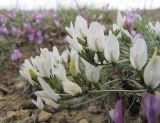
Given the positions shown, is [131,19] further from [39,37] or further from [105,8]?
[105,8]

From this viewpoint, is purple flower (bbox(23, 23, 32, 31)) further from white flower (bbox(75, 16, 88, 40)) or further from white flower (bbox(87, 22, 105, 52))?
white flower (bbox(87, 22, 105, 52))

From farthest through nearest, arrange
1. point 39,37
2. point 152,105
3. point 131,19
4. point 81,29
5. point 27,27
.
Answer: point 27,27 → point 39,37 → point 131,19 → point 81,29 → point 152,105

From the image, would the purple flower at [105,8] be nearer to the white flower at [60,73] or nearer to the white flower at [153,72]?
the white flower at [60,73]

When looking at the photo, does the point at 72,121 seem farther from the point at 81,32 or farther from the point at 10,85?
the point at 10,85

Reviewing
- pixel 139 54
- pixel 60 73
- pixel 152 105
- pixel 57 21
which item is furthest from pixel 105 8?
pixel 152 105

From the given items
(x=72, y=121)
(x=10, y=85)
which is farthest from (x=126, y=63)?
(x=10, y=85)

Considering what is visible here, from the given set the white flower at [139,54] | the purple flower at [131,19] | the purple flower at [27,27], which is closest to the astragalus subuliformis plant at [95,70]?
the white flower at [139,54]
